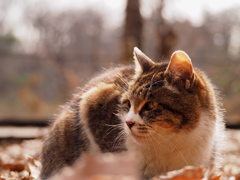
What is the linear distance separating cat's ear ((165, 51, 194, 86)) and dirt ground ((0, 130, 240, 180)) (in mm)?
721

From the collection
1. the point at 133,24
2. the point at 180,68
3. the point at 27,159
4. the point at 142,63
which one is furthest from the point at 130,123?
the point at 133,24

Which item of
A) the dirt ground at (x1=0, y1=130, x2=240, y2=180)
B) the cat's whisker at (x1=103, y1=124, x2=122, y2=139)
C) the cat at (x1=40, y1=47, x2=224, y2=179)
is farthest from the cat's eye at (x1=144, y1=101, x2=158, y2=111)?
the dirt ground at (x1=0, y1=130, x2=240, y2=180)

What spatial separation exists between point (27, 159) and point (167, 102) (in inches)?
69.6

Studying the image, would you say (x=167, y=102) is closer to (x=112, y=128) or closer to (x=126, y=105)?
(x=126, y=105)

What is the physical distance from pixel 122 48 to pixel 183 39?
4.68 meters

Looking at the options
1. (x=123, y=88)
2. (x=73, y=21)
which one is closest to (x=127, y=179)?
(x=123, y=88)

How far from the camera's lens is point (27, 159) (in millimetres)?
3523

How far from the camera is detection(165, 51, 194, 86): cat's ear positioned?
239 centimetres

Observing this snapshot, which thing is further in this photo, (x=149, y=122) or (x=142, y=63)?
(x=142, y=63)

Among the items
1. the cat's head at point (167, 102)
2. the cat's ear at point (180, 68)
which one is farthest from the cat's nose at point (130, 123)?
the cat's ear at point (180, 68)

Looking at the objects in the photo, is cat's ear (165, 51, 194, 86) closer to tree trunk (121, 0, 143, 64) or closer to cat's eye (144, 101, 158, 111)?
cat's eye (144, 101, 158, 111)

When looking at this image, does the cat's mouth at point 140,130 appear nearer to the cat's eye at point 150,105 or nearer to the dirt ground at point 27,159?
the cat's eye at point 150,105

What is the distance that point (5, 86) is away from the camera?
10.8 meters

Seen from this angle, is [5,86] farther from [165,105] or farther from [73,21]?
[165,105]
